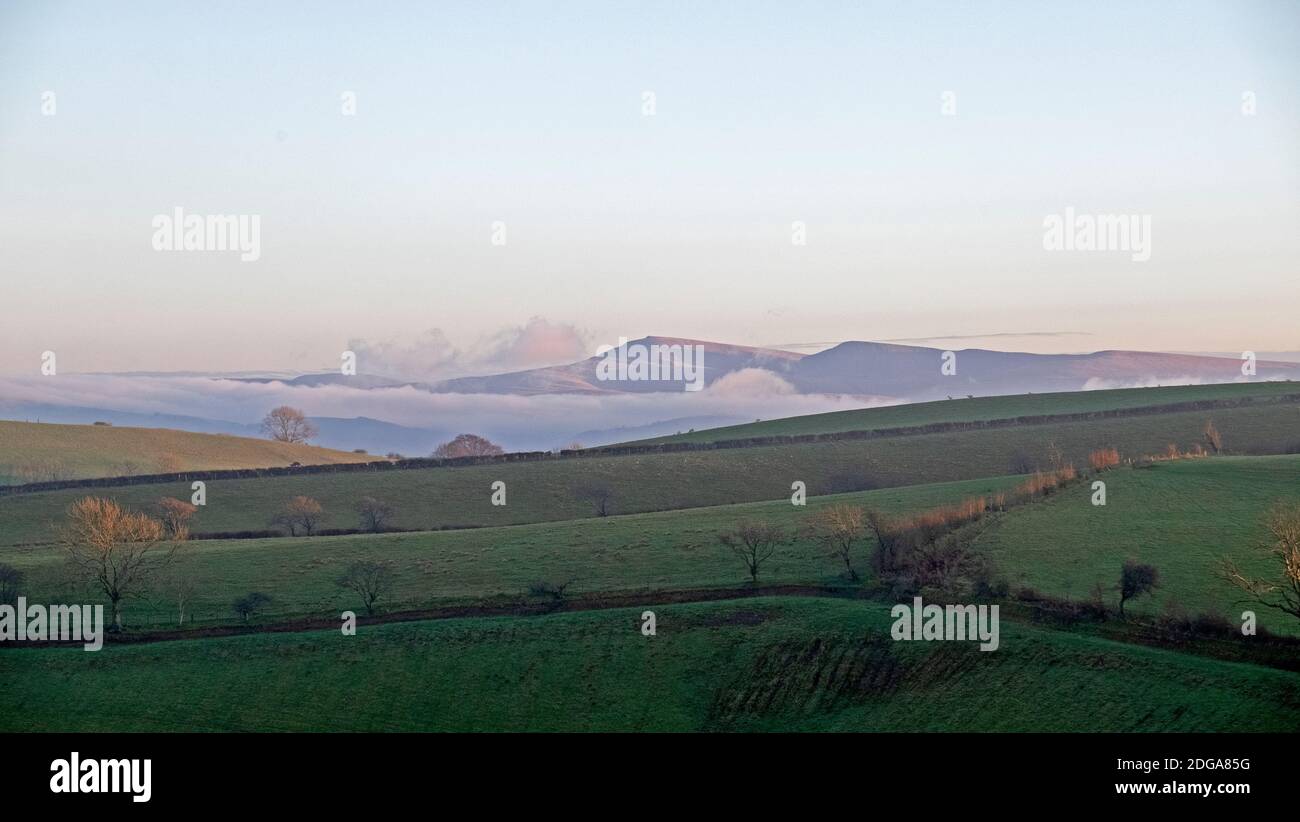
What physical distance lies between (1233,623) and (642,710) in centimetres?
2102

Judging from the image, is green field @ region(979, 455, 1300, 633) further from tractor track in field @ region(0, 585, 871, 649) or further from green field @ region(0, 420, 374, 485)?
green field @ region(0, 420, 374, 485)

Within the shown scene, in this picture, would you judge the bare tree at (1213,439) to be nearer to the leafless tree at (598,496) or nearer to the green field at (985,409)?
the green field at (985,409)

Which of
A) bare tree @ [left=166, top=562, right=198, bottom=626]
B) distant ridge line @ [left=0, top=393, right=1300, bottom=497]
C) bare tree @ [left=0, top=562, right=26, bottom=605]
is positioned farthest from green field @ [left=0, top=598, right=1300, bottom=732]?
distant ridge line @ [left=0, top=393, right=1300, bottom=497]

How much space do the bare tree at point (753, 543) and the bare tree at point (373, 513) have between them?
96.9 feet

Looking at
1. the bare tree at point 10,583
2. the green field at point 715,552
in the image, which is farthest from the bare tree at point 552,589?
the bare tree at point 10,583

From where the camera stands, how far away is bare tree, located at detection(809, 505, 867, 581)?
61.8 metres

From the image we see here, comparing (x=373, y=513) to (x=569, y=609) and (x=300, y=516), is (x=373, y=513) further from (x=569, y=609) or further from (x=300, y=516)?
(x=569, y=609)

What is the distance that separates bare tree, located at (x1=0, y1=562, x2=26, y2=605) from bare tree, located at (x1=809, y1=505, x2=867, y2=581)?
39.1m

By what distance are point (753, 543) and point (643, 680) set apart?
14.7m

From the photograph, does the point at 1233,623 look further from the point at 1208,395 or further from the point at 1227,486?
the point at 1208,395

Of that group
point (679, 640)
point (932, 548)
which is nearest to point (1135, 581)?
point (932, 548)

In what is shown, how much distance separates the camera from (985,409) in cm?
13138
